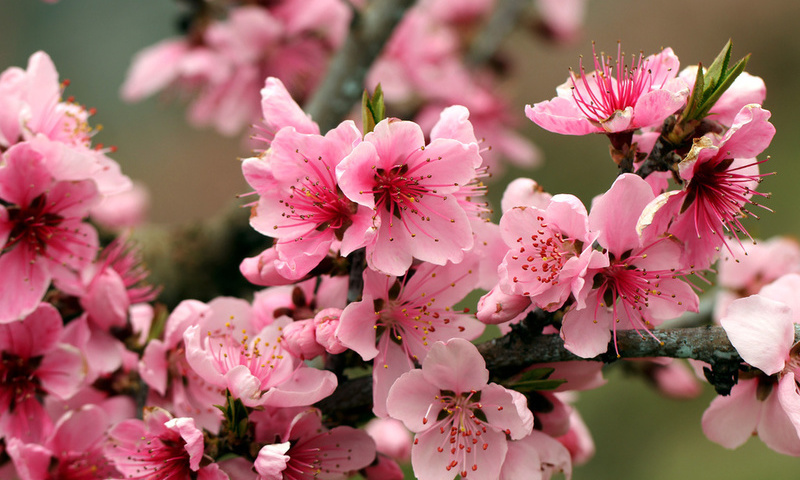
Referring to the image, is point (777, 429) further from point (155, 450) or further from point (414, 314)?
point (155, 450)

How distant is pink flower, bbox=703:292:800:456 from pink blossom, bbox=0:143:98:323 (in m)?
0.86

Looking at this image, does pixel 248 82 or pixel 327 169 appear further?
pixel 248 82

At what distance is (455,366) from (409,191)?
210 mm

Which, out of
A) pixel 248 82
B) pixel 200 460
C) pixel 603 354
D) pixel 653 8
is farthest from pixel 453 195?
pixel 653 8

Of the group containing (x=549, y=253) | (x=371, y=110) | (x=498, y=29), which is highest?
(x=371, y=110)

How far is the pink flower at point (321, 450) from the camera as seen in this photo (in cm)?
91

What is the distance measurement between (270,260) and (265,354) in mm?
135

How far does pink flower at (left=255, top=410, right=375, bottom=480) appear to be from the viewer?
91 centimetres

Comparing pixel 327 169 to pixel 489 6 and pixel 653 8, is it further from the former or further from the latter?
pixel 653 8

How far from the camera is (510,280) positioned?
2.78 ft

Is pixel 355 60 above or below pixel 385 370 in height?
above

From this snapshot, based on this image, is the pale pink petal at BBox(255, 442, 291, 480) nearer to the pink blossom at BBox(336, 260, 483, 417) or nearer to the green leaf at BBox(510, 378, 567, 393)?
the pink blossom at BBox(336, 260, 483, 417)

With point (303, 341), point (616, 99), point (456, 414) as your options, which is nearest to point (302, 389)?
point (303, 341)

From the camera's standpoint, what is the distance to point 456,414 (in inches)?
35.5
